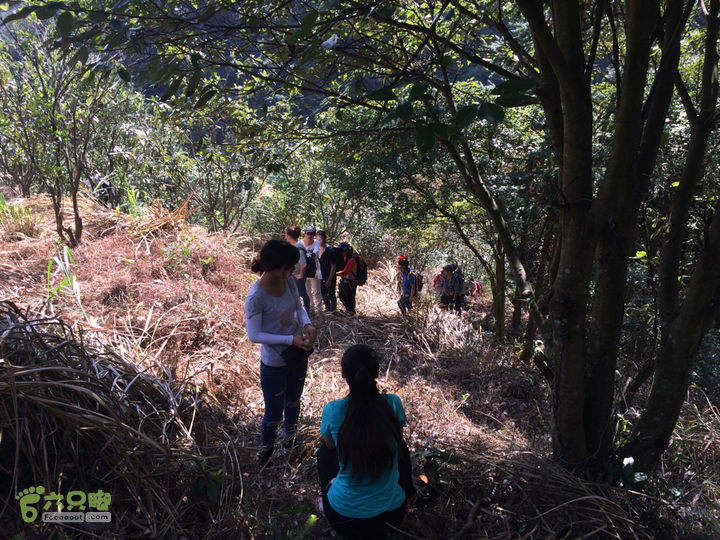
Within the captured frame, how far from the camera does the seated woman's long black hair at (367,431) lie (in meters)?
2.00

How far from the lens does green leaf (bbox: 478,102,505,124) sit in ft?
3.87

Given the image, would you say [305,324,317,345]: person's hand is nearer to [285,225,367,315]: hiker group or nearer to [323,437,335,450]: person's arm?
[323,437,335,450]: person's arm

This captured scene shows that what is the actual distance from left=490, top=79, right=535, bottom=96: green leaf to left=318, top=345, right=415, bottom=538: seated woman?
1.28m

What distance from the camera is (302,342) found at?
2.79 m

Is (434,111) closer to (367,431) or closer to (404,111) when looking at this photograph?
(404,111)

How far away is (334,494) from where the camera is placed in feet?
6.96

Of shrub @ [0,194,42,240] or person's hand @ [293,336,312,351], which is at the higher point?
shrub @ [0,194,42,240]

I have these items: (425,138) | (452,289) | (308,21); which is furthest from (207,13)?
(452,289)

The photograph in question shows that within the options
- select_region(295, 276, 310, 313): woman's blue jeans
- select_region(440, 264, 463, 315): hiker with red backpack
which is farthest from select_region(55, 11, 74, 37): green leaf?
select_region(440, 264, 463, 315): hiker with red backpack

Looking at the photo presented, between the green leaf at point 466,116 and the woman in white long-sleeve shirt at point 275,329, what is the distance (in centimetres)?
170

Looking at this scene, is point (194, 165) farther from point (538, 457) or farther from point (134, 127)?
point (538, 457)

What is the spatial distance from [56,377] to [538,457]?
8.85 ft

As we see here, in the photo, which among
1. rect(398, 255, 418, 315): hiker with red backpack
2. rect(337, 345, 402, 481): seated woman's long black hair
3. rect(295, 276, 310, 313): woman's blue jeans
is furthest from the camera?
rect(398, 255, 418, 315): hiker with red backpack

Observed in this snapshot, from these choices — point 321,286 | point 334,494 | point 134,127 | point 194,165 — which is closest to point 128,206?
point 194,165
